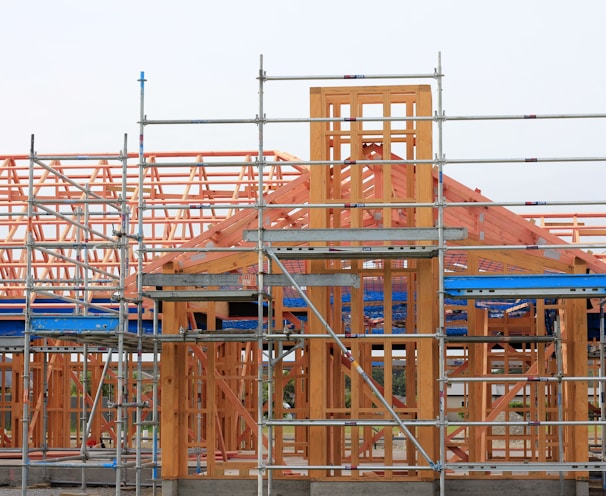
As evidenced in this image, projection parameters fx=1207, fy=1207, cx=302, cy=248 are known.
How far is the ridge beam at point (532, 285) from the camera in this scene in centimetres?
1461

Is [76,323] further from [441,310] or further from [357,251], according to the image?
[441,310]

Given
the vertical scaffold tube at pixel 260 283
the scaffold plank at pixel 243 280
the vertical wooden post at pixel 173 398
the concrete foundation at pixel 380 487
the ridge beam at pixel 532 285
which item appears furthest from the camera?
the vertical wooden post at pixel 173 398

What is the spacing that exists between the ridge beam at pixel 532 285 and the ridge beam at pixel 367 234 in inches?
25.9

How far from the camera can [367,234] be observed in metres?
15.1

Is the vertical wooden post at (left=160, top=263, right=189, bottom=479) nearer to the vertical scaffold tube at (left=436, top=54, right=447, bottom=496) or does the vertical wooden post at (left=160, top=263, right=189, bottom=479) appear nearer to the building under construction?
the building under construction

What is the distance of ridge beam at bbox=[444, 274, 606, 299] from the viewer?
1461cm

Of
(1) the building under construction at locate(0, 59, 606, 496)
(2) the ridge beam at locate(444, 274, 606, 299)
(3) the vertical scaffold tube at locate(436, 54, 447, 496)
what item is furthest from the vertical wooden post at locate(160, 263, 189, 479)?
(2) the ridge beam at locate(444, 274, 606, 299)

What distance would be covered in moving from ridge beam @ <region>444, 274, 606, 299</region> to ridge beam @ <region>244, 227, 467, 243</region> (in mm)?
658

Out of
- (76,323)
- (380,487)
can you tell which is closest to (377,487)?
(380,487)

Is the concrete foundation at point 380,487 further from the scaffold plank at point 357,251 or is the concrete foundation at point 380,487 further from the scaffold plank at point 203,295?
the scaffold plank at point 357,251

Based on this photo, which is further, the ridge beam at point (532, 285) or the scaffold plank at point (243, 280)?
the scaffold plank at point (243, 280)

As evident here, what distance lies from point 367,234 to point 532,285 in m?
2.12

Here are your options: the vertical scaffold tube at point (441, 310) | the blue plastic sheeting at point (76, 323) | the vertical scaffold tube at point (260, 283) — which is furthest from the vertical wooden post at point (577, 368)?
the blue plastic sheeting at point (76, 323)

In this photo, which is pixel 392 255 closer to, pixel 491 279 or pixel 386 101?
pixel 491 279
